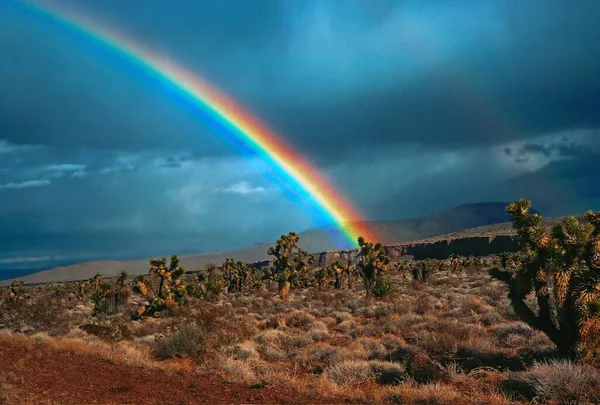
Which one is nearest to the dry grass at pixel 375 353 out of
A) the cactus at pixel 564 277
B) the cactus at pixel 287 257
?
the cactus at pixel 564 277

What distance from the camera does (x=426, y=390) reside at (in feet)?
38.1

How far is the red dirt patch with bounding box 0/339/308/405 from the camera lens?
39.7 ft

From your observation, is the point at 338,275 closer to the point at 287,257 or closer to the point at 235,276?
the point at 287,257

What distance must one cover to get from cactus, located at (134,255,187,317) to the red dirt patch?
20.4m

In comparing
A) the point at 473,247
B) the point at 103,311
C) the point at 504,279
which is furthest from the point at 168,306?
the point at 473,247

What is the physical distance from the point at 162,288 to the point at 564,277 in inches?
1369

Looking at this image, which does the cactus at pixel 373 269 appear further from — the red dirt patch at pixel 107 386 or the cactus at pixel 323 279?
the red dirt patch at pixel 107 386

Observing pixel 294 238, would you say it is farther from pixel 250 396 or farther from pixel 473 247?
pixel 473 247

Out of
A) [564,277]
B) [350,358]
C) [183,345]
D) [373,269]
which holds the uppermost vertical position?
[373,269]

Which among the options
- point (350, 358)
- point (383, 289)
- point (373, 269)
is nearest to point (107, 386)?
point (350, 358)

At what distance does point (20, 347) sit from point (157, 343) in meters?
5.80

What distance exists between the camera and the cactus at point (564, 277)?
47.2 feet

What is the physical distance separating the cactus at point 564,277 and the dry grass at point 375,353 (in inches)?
45.3

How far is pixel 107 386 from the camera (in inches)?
Result: 540
